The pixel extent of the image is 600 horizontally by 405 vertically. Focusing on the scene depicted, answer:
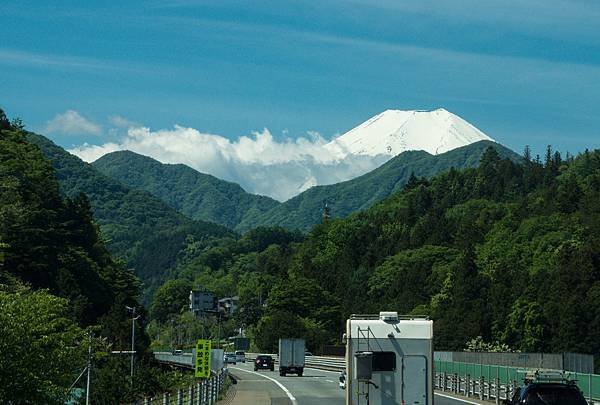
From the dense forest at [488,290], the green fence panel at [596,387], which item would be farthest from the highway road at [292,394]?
the dense forest at [488,290]

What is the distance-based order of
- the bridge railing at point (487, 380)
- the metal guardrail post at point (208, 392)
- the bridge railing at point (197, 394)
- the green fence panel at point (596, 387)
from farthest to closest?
the metal guardrail post at point (208, 392) < the bridge railing at point (487, 380) < the green fence panel at point (596, 387) < the bridge railing at point (197, 394)

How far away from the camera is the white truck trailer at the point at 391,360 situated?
2180cm

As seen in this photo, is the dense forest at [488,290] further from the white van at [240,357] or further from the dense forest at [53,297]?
the dense forest at [53,297]

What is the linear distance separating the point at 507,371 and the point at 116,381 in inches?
749

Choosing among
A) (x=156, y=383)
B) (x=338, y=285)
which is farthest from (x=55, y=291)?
(x=338, y=285)

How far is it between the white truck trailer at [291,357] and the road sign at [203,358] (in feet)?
111

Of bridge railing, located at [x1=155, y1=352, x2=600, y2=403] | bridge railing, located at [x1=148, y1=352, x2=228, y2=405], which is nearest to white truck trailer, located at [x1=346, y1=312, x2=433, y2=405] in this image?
bridge railing, located at [x1=148, y1=352, x2=228, y2=405]

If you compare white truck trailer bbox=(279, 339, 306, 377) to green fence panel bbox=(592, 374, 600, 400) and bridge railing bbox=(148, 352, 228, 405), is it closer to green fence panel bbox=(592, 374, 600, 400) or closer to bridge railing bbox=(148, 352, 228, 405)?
bridge railing bbox=(148, 352, 228, 405)

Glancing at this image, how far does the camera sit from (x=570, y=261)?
403 feet

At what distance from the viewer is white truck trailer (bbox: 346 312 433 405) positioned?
21.8 m

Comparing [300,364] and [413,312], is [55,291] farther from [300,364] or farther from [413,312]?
[413,312]

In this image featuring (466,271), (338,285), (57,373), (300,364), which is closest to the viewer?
(57,373)

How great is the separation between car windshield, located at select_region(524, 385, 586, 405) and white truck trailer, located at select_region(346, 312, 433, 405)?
2.46m

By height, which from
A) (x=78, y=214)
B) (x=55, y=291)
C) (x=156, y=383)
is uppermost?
(x=78, y=214)
